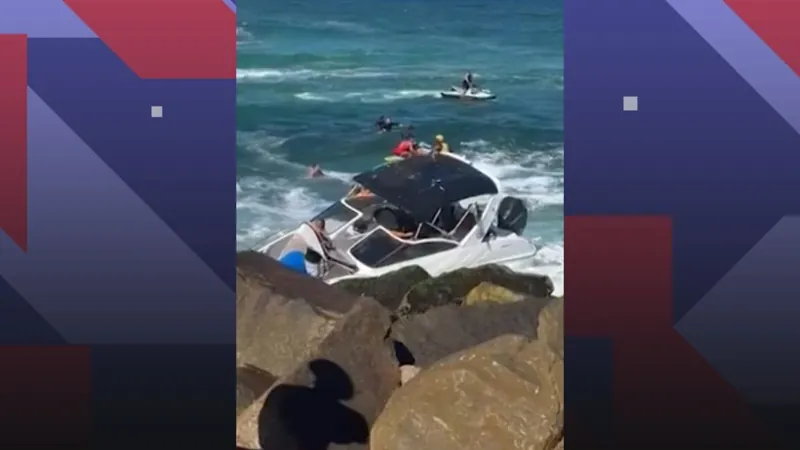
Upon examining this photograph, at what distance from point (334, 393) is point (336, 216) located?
1.32 metres

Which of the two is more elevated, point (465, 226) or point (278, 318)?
point (465, 226)

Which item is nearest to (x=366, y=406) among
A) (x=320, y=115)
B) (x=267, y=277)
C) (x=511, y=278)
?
(x=267, y=277)

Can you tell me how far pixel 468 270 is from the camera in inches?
177

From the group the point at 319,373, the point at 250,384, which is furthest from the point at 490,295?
the point at 250,384

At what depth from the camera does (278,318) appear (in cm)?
348

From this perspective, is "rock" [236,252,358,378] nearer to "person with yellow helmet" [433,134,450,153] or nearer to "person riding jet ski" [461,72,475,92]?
"person with yellow helmet" [433,134,450,153]

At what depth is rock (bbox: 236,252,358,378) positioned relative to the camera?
11.1 feet

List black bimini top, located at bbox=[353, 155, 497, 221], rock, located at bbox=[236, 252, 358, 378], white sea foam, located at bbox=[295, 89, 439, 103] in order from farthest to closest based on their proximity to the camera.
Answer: black bimini top, located at bbox=[353, 155, 497, 221]
white sea foam, located at bbox=[295, 89, 439, 103]
rock, located at bbox=[236, 252, 358, 378]

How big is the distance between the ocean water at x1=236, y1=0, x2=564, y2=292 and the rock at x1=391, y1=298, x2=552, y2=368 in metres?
0.21

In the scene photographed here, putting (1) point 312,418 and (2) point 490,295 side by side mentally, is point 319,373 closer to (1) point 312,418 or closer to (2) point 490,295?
(1) point 312,418
